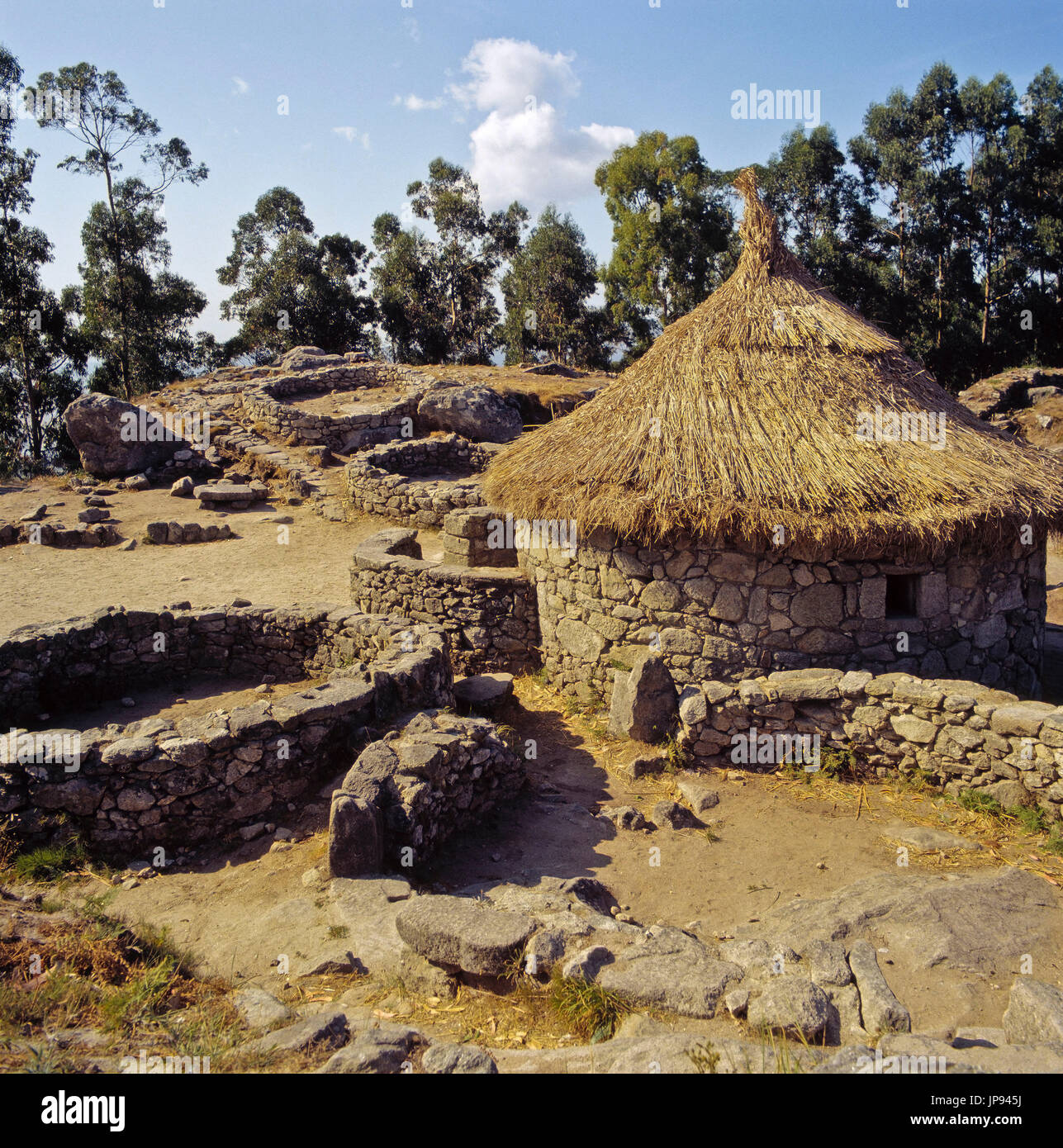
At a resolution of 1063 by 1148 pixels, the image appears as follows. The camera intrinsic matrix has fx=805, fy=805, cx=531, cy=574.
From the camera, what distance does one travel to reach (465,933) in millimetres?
4430

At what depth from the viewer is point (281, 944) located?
192 inches

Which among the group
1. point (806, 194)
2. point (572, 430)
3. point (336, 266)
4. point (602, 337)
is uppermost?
point (806, 194)

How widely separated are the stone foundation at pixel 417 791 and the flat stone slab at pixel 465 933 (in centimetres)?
83

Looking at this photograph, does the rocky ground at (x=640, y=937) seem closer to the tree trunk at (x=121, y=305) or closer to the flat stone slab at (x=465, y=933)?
the flat stone slab at (x=465, y=933)

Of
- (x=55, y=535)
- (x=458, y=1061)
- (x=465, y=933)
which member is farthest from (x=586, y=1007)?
(x=55, y=535)

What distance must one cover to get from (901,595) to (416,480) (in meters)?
11.3

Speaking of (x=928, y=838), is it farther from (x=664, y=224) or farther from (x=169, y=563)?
(x=664, y=224)

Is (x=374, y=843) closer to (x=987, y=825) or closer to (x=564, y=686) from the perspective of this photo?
(x=564, y=686)

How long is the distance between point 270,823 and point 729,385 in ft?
20.6

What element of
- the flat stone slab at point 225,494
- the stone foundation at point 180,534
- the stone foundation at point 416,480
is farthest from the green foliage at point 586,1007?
the flat stone slab at point 225,494

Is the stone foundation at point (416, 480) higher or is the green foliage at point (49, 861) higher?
the stone foundation at point (416, 480)

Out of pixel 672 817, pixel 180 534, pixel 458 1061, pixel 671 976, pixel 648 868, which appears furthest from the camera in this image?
pixel 180 534

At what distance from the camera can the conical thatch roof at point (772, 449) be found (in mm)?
7527
